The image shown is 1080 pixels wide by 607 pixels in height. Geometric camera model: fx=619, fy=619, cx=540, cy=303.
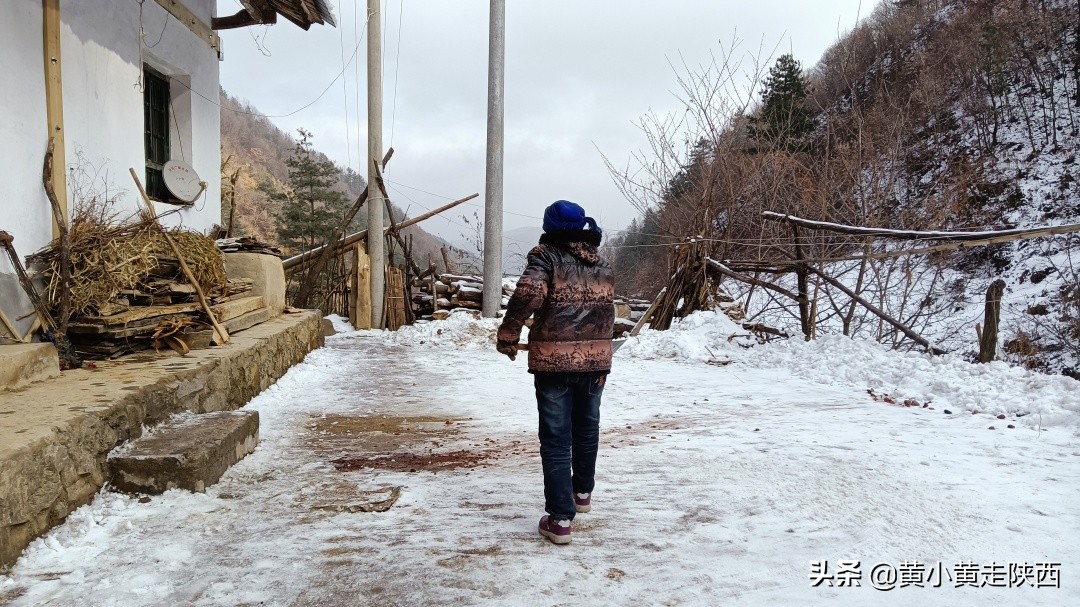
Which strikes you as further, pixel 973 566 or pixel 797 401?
pixel 797 401

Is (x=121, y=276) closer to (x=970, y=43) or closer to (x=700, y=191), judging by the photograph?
(x=700, y=191)

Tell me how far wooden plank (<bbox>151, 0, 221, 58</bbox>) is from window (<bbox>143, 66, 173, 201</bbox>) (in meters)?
0.75

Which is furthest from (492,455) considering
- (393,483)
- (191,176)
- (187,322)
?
(191,176)

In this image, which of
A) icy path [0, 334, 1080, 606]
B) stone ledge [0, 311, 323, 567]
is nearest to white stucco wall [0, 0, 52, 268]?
stone ledge [0, 311, 323, 567]

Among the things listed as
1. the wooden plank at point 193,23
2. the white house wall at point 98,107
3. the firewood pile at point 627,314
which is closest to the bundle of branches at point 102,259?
the white house wall at point 98,107

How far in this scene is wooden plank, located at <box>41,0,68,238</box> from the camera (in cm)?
520

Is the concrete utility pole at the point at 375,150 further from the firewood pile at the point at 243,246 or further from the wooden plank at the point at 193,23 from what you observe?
the wooden plank at the point at 193,23

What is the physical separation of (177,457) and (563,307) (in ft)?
7.45

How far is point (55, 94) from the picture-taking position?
5.28m

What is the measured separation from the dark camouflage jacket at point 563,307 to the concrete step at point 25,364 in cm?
295

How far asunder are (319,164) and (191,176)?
2544 cm

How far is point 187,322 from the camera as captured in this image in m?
5.45

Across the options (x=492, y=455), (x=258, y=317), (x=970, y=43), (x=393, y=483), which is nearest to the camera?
(x=393, y=483)

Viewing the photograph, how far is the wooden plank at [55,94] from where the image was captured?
5199mm
